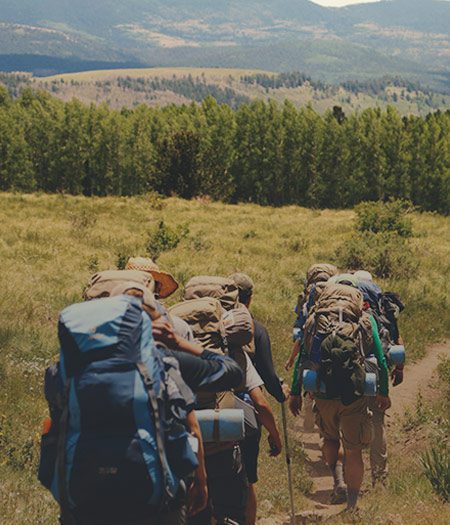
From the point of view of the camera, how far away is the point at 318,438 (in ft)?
29.5

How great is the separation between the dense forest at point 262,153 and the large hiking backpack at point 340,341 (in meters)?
51.8

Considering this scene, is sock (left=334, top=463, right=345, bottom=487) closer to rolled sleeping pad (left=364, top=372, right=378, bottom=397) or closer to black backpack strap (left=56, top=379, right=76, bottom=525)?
rolled sleeping pad (left=364, top=372, right=378, bottom=397)

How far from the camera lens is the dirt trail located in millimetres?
Result: 6285

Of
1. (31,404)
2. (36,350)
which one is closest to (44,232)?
(36,350)

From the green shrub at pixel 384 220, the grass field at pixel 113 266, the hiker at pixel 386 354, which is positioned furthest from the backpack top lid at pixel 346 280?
the green shrub at pixel 384 220

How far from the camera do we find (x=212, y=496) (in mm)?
4504

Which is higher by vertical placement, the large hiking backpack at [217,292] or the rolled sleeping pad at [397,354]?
the large hiking backpack at [217,292]

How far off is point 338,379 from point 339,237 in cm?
2254

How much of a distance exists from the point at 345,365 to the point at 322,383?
0.31 m

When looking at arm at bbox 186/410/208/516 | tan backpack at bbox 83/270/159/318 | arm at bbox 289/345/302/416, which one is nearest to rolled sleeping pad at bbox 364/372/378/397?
arm at bbox 289/345/302/416

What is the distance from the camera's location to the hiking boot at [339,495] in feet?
22.4

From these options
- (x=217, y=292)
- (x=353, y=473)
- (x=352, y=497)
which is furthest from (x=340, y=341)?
(x=352, y=497)

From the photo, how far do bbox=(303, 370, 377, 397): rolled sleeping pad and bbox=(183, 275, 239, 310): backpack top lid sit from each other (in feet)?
4.12

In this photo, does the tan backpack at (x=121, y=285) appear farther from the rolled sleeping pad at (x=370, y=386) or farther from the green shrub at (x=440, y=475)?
the green shrub at (x=440, y=475)
